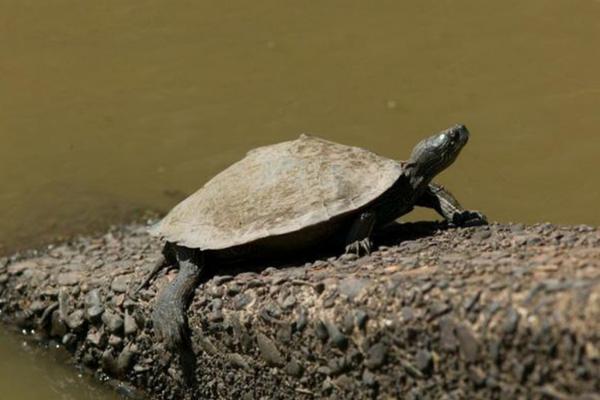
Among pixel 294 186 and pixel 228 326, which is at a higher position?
pixel 294 186

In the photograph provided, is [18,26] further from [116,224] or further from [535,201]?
[535,201]

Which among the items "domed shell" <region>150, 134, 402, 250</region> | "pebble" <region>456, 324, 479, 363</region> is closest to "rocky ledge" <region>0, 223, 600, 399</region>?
"pebble" <region>456, 324, 479, 363</region>

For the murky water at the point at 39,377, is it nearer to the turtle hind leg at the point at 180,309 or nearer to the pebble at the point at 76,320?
the pebble at the point at 76,320

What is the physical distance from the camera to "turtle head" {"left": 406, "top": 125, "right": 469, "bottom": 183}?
568 cm

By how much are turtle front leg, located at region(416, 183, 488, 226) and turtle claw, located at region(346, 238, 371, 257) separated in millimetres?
632

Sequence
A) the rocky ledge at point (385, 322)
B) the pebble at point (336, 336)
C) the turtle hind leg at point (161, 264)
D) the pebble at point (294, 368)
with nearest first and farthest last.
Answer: the rocky ledge at point (385, 322), the pebble at point (336, 336), the pebble at point (294, 368), the turtle hind leg at point (161, 264)

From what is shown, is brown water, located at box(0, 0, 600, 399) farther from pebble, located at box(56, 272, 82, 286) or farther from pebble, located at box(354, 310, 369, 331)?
pebble, located at box(354, 310, 369, 331)

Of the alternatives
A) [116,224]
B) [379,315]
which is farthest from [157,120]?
[379,315]

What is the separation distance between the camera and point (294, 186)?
5395 mm

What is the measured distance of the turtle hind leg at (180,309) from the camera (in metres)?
5.44

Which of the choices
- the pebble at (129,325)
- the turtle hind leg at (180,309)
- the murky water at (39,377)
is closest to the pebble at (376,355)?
the turtle hind leg at (180,309)

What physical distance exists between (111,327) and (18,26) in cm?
583

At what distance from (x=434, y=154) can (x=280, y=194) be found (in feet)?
3.06

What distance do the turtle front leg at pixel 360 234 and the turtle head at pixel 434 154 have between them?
47 centimetres
